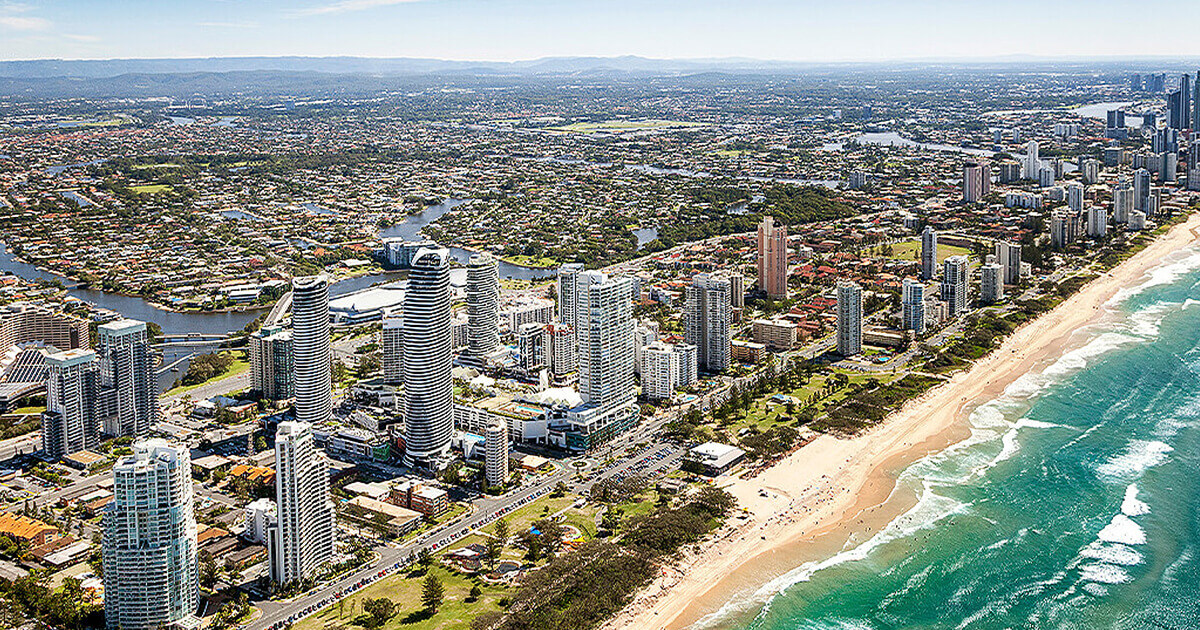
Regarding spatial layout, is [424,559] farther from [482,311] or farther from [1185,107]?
[1185,107]

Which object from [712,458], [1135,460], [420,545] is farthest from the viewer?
[1135,460]

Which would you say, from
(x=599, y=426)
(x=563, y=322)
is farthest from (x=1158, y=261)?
(x=599, y=426)

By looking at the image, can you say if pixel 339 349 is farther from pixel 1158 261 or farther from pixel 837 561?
pixel 1158 261

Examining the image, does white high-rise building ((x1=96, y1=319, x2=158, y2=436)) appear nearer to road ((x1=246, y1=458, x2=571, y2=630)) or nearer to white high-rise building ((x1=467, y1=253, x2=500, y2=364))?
white high-rise building ((x1=467, y1=253, x2=500, y2=364))

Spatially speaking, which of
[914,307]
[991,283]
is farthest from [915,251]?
[914,307]

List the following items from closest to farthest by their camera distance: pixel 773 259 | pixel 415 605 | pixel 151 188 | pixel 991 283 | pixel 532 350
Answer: pixel 415 605, pixel 532 350, pixel 991 283, pixel 773 259, pixel 151 188

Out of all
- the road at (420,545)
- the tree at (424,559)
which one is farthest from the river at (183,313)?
the tree at (424,559)
